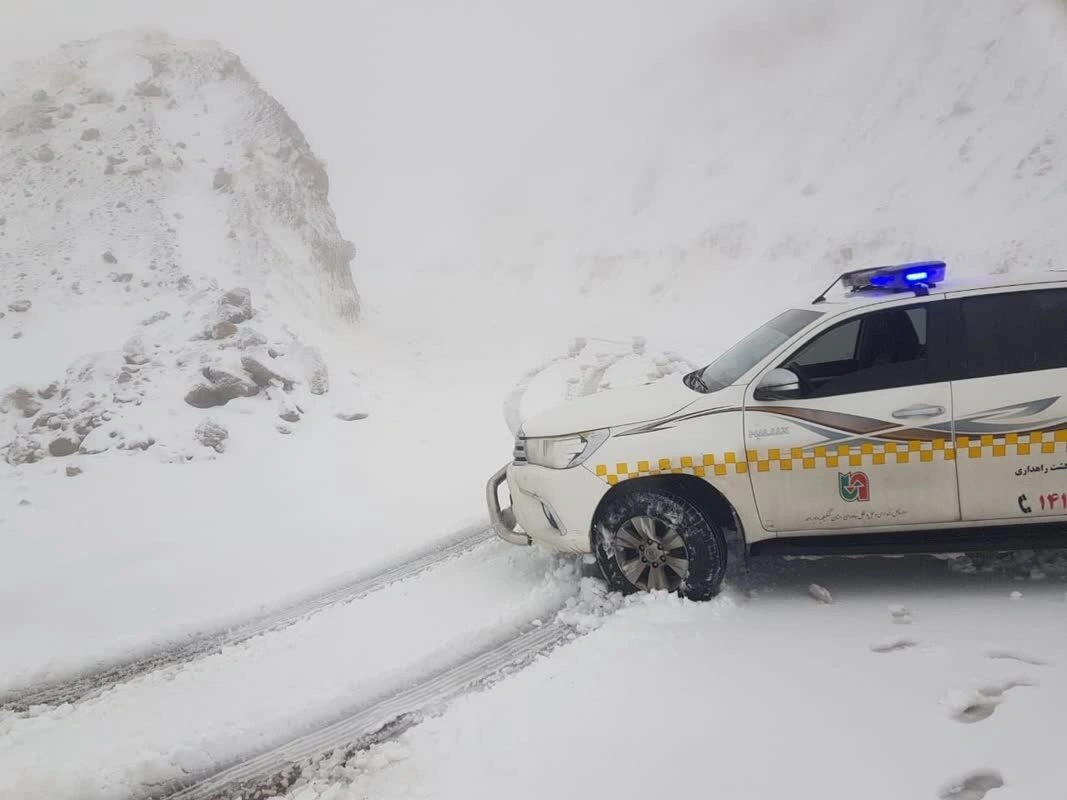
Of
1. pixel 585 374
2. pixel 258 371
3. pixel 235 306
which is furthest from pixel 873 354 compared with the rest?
pixel 235 306

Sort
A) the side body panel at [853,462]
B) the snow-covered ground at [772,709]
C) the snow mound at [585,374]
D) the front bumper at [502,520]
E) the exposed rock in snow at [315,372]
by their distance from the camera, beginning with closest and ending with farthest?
the snow-covered ground at [772,709] < the side body panel at [853,462] < the front bumper at [502,520] < the snow mound at [585,374] < the exposed rock in snow at [315,372]

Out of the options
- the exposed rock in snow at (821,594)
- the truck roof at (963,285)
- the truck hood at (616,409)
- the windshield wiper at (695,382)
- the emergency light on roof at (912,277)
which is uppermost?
the emergency light on roof at (912,277)

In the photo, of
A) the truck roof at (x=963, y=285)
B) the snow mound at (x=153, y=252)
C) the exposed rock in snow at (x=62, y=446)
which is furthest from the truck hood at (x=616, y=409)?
the exposed rock in snow at (x=62, y=446)

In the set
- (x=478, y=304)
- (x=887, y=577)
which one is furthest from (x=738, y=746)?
(x=478, y=304)

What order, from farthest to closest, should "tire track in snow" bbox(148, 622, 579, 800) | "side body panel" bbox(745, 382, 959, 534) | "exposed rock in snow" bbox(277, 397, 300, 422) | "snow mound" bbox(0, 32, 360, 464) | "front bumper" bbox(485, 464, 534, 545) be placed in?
"exposed rock in snow" bbox(277, 397, 300, 422) → "snow mound" bbox(0, 32, 360, 464) → "front bumper" bbox(485, 464, 534, 545) → "side body panel" bbox(745, 382, 959, 534) → "tire track in snow" bbox(148, 622, 579, 800)

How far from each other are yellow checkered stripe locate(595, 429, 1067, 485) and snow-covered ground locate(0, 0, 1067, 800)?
0.83m

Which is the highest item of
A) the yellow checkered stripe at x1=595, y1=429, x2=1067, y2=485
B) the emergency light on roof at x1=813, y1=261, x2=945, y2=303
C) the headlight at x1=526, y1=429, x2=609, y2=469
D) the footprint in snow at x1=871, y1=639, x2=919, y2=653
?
the emergency light on roof at x1=813, y1=261, x2=945, y2=303

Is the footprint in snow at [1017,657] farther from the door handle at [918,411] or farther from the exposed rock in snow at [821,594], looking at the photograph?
the door handle at [918,411]

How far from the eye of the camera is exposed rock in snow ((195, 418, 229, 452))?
10.2 m

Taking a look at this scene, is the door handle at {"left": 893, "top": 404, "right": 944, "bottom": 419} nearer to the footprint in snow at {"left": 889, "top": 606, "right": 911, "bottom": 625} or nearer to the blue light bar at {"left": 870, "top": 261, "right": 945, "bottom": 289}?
the blue light bar at {"left": 870, "top": 261, "right": 945, "bottom": 289}

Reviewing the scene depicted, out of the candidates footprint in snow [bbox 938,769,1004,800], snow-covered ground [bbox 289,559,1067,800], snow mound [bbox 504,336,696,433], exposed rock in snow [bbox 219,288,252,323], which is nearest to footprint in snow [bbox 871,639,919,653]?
snow-covered ground [bbox 289,559,1067,800]

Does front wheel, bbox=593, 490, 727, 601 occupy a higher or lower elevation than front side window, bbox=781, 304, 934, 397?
lower

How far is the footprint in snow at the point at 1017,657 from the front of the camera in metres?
3.22

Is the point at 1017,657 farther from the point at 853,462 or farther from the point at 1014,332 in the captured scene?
the point at 1014,332
